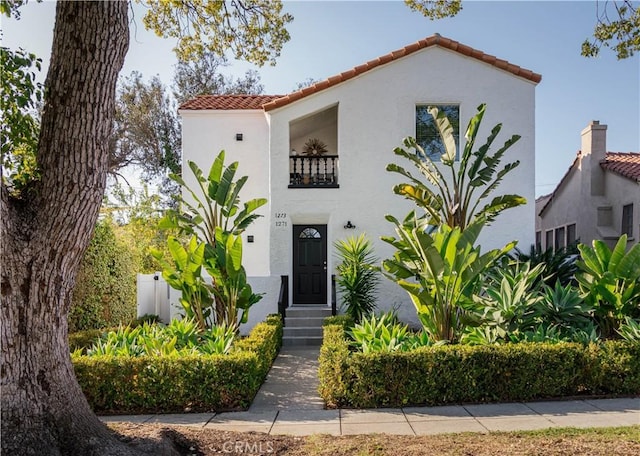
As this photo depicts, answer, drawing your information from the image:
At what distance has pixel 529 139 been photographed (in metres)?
13.0

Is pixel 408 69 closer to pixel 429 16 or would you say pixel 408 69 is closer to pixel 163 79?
pixel 429 16

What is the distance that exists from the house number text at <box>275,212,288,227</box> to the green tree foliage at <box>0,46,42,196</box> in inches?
362

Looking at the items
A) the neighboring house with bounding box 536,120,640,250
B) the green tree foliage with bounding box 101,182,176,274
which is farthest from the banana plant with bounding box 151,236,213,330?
the neighboring house with bounding box 536,120,640,250

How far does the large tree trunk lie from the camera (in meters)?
3.83

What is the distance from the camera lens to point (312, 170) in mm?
13977

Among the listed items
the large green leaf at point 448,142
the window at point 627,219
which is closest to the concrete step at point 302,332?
the large green leaf at point 448,142

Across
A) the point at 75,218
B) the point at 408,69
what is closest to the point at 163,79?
the point at 408,69

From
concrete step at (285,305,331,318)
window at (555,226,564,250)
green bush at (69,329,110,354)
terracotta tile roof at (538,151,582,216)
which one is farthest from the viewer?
window at (555,226,564,250)

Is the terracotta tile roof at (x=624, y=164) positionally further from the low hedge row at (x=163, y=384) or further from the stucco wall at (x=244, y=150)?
the low hedge row at (x=163, y=384)

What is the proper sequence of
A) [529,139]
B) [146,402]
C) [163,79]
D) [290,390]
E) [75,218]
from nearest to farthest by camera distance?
[75,218]
[146,402]
[290,390]
[529,139]
[163,79]

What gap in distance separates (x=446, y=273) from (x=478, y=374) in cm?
162

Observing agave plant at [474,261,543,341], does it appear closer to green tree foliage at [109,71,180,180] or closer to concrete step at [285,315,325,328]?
concrete step at [285,315,325,328]

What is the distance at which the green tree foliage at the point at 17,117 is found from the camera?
407cm

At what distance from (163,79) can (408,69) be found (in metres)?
14.9
